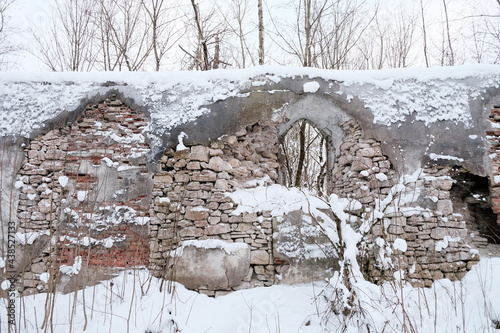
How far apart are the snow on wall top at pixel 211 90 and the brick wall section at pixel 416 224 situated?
2.23ft

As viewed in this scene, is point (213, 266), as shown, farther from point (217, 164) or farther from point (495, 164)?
point (495, 164)

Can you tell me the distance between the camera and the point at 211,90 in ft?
14.1

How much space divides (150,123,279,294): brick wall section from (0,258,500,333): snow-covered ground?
0.33 metres

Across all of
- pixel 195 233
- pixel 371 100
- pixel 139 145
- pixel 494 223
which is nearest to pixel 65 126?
pixel 139 145

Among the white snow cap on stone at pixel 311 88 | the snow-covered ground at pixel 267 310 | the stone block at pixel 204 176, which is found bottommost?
the snow-covered ground at pixel 267 310

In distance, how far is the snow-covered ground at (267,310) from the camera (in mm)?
2709

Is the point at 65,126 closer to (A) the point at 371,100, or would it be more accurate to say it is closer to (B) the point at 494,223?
(A) the point at 371,100

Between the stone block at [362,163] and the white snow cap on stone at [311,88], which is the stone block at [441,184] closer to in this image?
the stone block at [362,163]

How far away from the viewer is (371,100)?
14.2 ft

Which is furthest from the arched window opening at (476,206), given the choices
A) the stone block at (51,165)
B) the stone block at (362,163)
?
the stone block at (51,165)

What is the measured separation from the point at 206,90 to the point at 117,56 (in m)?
7.07

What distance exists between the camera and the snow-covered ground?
271cm

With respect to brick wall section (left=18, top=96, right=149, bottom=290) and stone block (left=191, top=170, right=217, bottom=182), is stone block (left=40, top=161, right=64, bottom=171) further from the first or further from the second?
stone block (left=191, top=170, right=217, bottom=182)

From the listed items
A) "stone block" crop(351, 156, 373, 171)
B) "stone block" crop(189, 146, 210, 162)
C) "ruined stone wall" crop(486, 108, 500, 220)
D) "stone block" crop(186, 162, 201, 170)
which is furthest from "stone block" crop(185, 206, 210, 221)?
"ruined stone wall" crop(486, 108, 500, 220)
